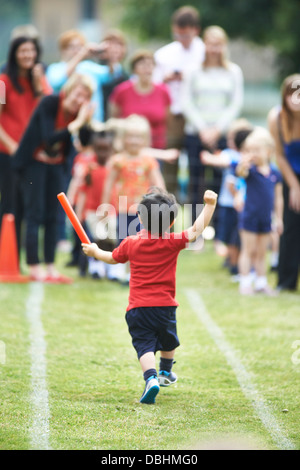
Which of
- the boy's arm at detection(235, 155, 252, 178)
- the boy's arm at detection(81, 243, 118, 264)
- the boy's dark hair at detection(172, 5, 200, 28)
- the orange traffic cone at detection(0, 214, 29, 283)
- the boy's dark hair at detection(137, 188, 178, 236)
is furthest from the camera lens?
the boy's dark hair at detection(172, 5, 200, 28)

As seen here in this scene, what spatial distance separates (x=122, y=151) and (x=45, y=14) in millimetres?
56722

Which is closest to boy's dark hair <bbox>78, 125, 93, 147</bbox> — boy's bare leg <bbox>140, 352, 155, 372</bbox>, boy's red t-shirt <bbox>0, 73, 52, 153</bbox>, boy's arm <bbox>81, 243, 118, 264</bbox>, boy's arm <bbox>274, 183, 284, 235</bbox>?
boy's red t-shirt <bbox>0, 73, 52, 153</bbox>

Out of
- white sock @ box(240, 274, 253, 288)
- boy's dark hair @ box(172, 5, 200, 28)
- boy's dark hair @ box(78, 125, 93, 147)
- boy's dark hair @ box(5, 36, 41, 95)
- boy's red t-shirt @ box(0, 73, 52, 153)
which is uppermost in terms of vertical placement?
boy's dark hair @ box(172, 5, 200, 28)

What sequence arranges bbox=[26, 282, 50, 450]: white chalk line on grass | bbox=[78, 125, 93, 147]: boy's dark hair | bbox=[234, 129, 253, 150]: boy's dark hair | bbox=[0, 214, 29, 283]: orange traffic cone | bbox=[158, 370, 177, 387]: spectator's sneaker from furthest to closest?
1. bbox=[234, 129, 253, 150]: boy's dark hair
2. bbox=[78, 125, 93, 147]: boy's dark hair
3. bbox=[0, 214, 29, 283]: orange traffic cone
4. bbox=[158, 370, 177, 387]: spectator's sneaker
5. bbox=[26, 282, 50, 450]: white chalk line on grass

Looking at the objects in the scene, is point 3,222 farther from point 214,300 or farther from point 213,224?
point 213,224

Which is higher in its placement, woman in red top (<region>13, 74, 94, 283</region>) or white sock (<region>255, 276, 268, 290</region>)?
woman in red top (<region>13, 74, 94, 283</region>)

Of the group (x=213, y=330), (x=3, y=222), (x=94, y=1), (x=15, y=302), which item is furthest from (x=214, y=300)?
(x=94, y=1)

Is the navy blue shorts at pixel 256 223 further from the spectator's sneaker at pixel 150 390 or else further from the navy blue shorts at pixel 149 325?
the spectator's sneaker at pixel 150 390

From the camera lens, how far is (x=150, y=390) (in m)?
5.23

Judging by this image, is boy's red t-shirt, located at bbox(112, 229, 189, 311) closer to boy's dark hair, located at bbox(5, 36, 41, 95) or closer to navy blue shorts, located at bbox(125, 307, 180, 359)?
navy blue shorts, located at bbox(125, 307, 180, 359)

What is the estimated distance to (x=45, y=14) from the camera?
2520 inches

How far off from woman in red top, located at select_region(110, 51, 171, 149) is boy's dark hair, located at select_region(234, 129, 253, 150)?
1.49m

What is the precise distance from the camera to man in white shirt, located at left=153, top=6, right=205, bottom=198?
38.8 ft

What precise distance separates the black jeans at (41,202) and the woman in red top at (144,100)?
2.24 m
